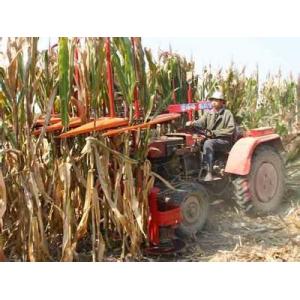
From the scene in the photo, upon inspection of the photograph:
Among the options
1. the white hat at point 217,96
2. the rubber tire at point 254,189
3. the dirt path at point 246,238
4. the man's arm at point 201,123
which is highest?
the white hat at point 217,96

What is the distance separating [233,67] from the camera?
404 centimetres

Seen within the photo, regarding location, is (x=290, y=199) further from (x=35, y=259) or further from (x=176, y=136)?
(x=35, y=259)

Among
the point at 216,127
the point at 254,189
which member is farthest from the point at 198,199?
the point at 216,127

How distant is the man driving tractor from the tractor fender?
73 mm

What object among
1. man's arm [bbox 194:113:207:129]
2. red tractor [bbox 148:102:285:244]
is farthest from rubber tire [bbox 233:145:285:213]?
man's arm [bbox 194:113:207:129]

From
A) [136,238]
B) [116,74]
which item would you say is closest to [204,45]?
[116,74]

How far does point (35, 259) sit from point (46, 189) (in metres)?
0.53

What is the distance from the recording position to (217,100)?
412 centimetres

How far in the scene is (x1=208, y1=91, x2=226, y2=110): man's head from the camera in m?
4.08

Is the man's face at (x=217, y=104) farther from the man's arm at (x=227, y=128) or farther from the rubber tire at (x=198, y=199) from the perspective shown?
the rubber tire at (x=198, y=199)

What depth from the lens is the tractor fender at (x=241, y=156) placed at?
165 inches

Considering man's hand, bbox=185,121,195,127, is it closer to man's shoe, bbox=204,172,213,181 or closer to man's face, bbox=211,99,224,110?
man's face, bbox=211,99,224,110

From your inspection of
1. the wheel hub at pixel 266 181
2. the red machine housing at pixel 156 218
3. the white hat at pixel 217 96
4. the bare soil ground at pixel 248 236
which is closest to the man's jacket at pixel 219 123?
the white hat at pixel 217 96

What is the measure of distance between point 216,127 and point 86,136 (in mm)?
1016
